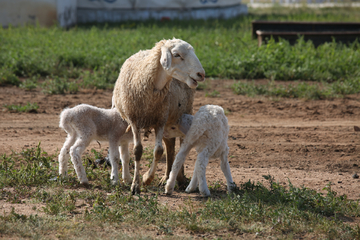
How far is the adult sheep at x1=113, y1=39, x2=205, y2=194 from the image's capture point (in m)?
4.39

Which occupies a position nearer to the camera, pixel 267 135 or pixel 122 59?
pixel 267 135

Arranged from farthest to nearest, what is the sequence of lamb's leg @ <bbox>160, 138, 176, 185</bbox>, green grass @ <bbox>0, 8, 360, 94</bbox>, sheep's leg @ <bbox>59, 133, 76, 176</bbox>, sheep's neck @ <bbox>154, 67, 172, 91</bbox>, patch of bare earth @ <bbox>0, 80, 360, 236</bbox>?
green grass @ <bbox>0, 8, 360, 94</bbox>
patch of bare earth @ <bbox>0, 80, 360, 236</bbox>
lamb's leg @ <bbox>160, 138, 176, 185</bbox>
sheep's leg @ <bbox>59, 133, 76, 176</bbox>
sheep's neck @ <bbox>154, 67, 172, 91</bbox>

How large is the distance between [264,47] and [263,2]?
17.8m

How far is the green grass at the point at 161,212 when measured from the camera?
4020 mm

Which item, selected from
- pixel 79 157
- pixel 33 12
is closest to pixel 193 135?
pixel 79 157

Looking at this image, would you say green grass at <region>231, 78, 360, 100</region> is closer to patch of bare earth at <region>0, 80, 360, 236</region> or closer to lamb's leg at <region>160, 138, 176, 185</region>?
patch of bare earth at <region>0, 80, 360, 236</region>

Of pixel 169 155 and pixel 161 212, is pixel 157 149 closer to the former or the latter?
pixel 169 155

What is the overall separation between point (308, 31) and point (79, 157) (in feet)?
36.9

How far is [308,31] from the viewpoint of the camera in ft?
46.0

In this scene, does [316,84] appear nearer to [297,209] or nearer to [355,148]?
[355,148]

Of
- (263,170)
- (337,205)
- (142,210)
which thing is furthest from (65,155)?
(337,205)

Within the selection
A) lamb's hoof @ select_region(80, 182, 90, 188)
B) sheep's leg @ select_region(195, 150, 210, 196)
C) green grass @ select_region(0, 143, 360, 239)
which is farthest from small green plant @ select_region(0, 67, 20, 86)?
sheep's leg @ select_region(195, 150, 210, 196)

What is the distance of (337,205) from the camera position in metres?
4.56

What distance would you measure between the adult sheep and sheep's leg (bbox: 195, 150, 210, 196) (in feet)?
1.54
